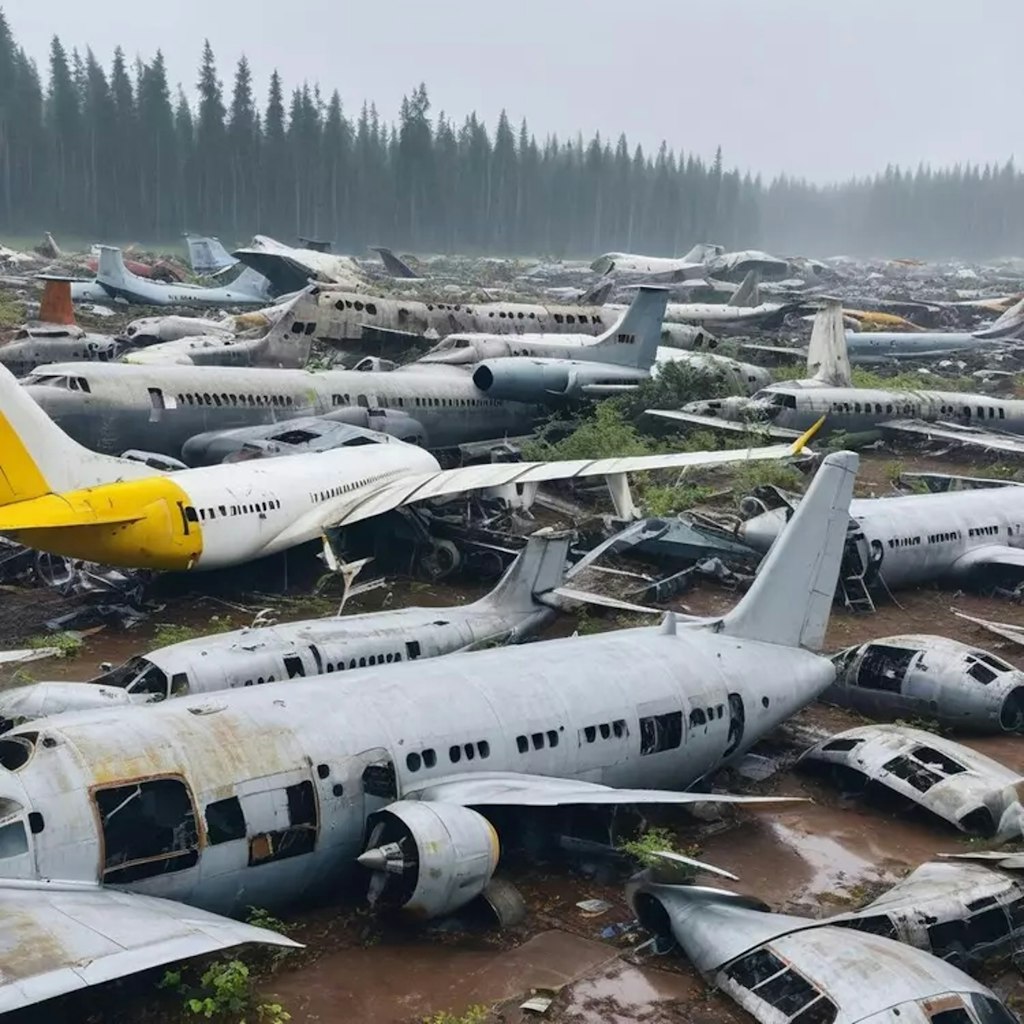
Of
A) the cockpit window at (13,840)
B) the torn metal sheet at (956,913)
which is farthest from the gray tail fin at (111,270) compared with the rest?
the torn metal sheet at (956,913)

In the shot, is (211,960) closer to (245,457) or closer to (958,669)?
(958,669)

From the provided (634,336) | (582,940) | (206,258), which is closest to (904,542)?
(582,940)

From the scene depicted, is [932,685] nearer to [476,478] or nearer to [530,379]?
[476,478]

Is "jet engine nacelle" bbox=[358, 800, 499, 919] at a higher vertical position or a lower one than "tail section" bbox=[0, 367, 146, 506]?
lower

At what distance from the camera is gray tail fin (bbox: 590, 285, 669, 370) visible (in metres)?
52.5

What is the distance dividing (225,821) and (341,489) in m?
18.4

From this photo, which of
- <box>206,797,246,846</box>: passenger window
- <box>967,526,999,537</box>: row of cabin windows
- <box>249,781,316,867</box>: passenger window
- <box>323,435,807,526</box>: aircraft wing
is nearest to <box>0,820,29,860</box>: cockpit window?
<box>206,797,246,846</box>: passenger window

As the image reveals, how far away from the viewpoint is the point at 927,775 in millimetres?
20328

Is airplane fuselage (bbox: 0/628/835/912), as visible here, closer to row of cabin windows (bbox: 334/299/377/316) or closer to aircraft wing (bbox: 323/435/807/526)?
aircraft wing (bbox: 323/435/807/526)

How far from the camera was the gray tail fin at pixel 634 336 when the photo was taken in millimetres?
52531

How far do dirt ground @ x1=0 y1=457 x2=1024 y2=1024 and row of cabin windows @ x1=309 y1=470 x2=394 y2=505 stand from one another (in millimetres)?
8079

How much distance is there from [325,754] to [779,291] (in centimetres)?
12359

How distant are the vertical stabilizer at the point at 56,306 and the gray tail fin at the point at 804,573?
51495 millimetres

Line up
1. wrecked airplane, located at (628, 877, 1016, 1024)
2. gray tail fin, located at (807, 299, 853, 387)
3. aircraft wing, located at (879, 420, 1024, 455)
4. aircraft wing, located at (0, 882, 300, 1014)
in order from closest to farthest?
1. aircraft wing, located at (0, 882, 300, 1014)
2. wrecked airplane, located at (628, 877, 1016, 1024)
3. aircraft wing, located at (879, 420, 1024, 455)
4. gray tail fin, located at (807, 299, 853, 387)
